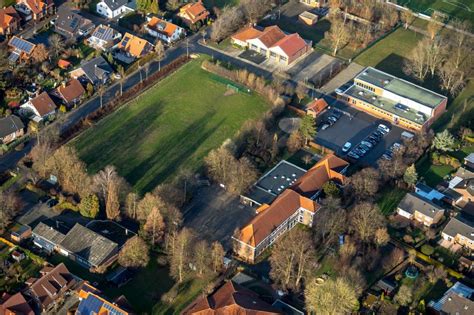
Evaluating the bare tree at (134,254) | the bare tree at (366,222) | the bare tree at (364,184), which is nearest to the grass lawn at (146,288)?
the bare tree at (134,254)

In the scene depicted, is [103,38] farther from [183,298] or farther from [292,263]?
[292,263]

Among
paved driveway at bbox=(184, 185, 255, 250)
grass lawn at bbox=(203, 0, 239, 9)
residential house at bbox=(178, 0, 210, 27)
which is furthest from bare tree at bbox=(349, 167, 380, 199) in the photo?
grass lawn at bbox=(203, 0, 239, 9)

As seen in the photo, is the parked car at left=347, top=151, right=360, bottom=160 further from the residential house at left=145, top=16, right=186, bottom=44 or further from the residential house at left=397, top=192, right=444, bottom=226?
Result: the residential house at left=145, top=16, right=186, bottom=44

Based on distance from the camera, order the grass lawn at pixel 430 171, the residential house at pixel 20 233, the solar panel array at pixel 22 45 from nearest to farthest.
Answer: the residential house at pixel 20 233
the grass lawn at pixel 430 171
the solar panel array at pixel 22 45

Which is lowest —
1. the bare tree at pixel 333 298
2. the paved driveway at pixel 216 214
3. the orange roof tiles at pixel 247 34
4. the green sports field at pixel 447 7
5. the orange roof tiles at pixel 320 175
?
the green sports field at pixel 447 7

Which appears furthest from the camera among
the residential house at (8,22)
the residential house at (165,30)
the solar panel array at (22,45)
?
the residential house at (165,30)

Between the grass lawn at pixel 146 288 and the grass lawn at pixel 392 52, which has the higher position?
the grass lawn at pixel 146 288

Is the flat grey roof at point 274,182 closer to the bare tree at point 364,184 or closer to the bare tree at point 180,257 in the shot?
the bare tree at point 364,184
